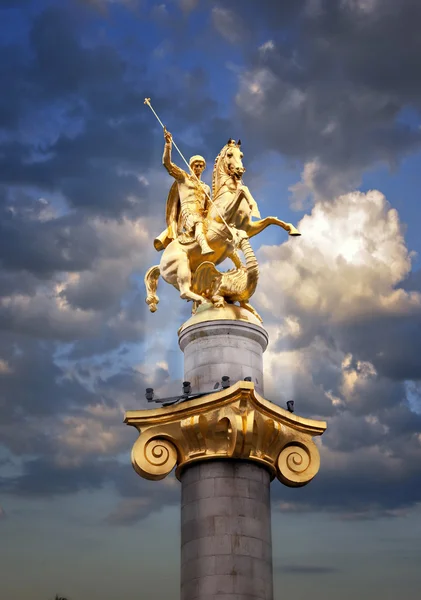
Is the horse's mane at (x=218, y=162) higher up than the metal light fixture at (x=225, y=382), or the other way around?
the horse's mane at (x=218, y=162)

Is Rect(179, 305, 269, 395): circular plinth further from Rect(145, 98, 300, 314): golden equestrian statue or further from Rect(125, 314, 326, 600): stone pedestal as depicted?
Rect(145, 98, 300, 314): golden equestrian statue

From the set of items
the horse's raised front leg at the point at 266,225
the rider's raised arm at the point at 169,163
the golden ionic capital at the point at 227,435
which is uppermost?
the rider's raised arm at the point at 169,163

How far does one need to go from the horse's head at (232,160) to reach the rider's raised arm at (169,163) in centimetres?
166

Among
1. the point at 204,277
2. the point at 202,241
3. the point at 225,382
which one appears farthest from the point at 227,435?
the point at 202,241

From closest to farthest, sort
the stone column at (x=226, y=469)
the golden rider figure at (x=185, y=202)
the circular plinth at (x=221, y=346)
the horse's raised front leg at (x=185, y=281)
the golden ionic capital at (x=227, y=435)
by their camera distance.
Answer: the stone column at (x=226, y=469), the golden ionic capital at (x=227, y=435), the circular plinth at (x=221, y=346), the horse's raised front leg at (x=185, y=281), the golden rider figure at (x=185, y=202)

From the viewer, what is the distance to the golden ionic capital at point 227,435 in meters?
32.5

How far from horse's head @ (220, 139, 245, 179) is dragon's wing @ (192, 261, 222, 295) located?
12.1 ft

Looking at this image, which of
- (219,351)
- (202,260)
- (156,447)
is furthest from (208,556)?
(202,260)

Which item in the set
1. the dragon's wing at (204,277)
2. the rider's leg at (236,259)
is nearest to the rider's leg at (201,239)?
the dragon's wing at (204,277)

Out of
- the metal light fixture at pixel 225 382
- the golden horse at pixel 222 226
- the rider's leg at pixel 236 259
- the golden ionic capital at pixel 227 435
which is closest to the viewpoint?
the golden ionic capital at pixel 227 435

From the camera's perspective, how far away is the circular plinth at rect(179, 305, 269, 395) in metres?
34.1

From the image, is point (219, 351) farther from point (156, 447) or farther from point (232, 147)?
point (232, 147)

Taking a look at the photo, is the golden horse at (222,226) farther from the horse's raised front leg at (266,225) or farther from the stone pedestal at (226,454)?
the stone pedestal at (226,454)

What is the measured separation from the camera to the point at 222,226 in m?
36.9
